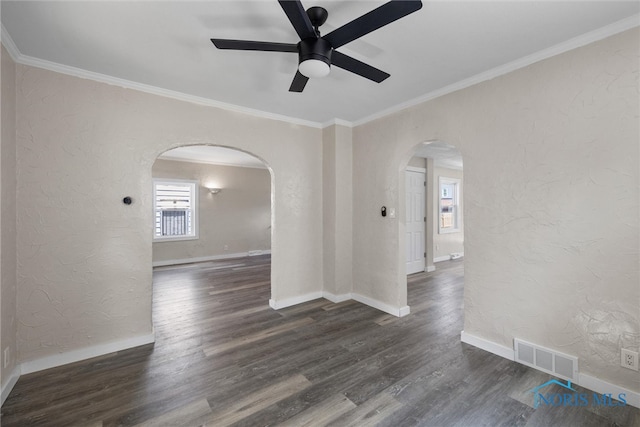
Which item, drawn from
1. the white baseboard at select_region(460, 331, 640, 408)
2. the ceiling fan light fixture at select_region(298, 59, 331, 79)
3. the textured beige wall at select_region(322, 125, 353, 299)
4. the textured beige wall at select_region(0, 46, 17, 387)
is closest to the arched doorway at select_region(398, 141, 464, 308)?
the textured beige wall at select_region(322, 125, 353, 299)

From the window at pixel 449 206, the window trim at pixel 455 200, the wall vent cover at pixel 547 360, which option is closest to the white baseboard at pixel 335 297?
the wall vent cover at pixel 547 360

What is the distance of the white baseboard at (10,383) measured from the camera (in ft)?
6.49

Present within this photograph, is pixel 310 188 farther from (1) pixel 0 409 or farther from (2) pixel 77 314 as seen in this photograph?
(1) pixel 0 409

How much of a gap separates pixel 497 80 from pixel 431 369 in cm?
268

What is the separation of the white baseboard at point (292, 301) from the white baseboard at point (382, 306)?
59cm

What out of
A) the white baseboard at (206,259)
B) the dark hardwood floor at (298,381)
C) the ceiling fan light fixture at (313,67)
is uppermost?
the ceiling fan light fixture at (313,67)

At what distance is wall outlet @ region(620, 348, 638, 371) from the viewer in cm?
187

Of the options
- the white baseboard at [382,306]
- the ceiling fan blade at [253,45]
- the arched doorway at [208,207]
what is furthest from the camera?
the arched doorway at [208,207]

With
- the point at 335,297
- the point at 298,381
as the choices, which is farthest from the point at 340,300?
the point at 298,381

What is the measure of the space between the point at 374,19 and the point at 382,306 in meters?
3.24

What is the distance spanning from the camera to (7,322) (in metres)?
2.07

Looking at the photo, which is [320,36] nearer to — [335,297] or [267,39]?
[267,39]

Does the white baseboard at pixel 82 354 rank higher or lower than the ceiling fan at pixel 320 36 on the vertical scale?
lower

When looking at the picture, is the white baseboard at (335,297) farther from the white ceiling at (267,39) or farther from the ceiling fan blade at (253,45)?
the ceiling fan blade at (253,45)
